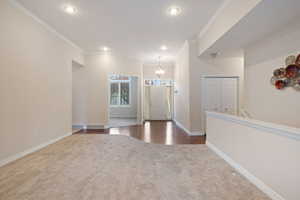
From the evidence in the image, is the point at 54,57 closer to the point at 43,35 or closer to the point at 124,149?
Result: the point at 43,35

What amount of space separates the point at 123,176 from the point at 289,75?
10.8ft

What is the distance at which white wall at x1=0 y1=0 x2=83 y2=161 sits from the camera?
2760 millimetres

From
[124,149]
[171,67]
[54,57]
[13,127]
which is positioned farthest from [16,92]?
[171,67]

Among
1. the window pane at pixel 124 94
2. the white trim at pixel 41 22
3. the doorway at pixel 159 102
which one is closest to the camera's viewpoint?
the white trim at pixel 41 22

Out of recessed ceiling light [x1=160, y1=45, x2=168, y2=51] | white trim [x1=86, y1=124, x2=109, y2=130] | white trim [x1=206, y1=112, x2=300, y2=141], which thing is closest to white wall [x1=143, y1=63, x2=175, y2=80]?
recessed ceiling light [x1=160, y1=45, x2=168, y2=51]

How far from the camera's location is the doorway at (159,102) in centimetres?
840

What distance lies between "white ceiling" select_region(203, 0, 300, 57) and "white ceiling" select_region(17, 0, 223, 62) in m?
0.67

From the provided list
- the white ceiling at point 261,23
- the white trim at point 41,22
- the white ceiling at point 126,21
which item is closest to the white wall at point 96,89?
the white ceiling at point 126,21

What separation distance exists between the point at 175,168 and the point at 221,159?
1037 millimetres

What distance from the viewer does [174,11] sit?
Result: 10.5 feet

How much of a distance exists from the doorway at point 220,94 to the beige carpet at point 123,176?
2.02 meters

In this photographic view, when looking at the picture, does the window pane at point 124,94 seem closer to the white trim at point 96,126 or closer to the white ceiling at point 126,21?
the white trim at point 96,126

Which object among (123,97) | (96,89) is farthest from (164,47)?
(123,97)

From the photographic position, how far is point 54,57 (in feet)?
13.8
